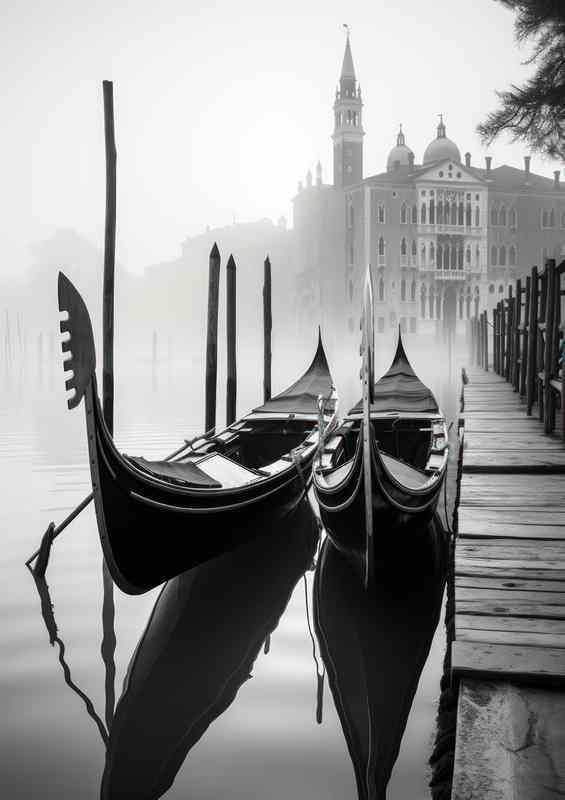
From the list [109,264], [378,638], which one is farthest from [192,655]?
[109,264]

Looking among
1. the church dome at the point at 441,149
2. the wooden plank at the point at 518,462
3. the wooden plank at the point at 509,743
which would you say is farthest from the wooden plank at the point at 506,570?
the church dome at the point at 441,149

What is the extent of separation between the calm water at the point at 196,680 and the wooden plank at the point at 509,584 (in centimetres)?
70

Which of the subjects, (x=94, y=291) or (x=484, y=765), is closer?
(x=484, y=765)

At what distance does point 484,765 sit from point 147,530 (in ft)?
9.27

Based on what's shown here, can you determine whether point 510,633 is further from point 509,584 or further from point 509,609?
point 509,584

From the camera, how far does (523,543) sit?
3.82m

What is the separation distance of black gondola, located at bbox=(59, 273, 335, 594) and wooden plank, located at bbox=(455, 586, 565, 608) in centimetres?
Result: 188

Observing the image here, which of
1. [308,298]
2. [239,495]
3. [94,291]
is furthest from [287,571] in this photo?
[94,291]

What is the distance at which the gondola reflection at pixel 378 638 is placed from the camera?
3.51 meters

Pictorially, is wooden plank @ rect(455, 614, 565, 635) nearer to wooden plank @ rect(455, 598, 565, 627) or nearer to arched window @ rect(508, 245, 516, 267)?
wooden plank @ rect(455, 598, 565, 627)

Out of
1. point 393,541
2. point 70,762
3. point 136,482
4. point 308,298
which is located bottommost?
point 70,762

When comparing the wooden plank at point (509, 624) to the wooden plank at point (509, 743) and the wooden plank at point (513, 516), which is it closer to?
the wooden plank at point (509, 743)

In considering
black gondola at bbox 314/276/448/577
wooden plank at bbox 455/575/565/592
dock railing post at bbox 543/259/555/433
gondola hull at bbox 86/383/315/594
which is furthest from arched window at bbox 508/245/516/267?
wooden plank at bbox 455/575/565/592

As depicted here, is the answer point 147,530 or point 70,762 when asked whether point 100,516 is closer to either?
point 147,530
